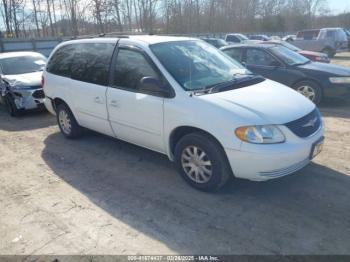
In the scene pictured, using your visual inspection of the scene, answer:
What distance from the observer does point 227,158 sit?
3645mm

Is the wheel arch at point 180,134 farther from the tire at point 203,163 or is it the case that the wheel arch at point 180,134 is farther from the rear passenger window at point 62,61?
the rear passenger window at point 62,61

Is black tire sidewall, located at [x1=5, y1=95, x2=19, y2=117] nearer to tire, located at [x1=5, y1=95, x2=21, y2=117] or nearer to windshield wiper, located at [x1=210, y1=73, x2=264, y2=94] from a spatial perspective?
tire, located at [x1=5, y1=95, x2=21, y2=117]

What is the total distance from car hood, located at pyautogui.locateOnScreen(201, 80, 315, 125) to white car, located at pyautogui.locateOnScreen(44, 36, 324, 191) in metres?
0.01

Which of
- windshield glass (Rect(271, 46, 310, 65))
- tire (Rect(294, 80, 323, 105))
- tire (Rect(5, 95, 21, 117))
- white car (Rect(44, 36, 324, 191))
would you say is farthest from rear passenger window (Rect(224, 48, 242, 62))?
tire (Rect(5, 95, 21, 117))

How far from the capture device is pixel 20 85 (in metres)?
7.97

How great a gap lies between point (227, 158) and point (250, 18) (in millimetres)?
52465

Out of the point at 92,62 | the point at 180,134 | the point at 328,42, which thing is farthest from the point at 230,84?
the point at 328,42

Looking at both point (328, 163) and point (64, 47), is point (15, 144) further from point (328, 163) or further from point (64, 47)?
point (328, 163)

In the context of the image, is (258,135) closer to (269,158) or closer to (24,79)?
(269,158)

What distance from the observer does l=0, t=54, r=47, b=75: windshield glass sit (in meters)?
8.80

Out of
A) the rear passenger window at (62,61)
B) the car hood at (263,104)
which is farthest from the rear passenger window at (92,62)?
the car hood at (263,104)

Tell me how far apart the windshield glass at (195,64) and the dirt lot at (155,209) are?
1.32 meters

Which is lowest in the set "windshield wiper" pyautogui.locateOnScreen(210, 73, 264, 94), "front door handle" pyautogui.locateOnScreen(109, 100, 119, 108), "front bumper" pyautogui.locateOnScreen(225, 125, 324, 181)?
"front bumper" pyautogui.locateOnScreen(225, 125, 324, 181)

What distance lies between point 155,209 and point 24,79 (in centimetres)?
609
